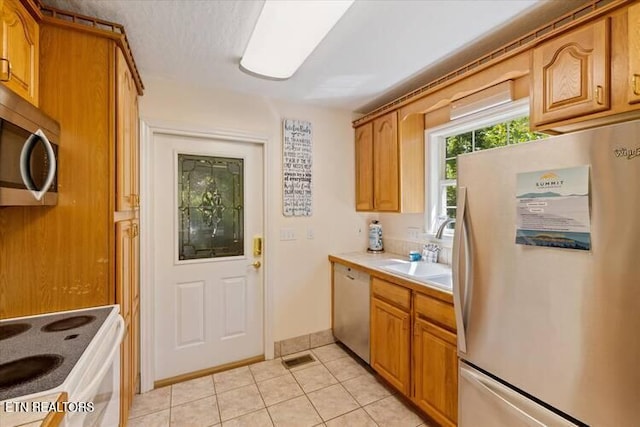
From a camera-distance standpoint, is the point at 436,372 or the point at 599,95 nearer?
the point at 599,95

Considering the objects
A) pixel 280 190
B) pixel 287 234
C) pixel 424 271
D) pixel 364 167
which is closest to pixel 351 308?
pixel 424 271

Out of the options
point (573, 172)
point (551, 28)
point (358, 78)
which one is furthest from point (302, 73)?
point (573, 172)

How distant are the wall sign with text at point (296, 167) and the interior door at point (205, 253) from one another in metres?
0.23

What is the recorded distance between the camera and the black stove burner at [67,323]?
1.24 metres

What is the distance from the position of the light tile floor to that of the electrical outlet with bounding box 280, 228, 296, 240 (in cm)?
112

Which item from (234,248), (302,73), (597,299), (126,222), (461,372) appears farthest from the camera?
(234,248)

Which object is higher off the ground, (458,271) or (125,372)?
(458,271)

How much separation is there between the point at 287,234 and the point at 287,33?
64.8 inches

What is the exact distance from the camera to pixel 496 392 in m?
1.28

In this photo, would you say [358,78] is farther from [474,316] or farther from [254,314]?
[254,314]

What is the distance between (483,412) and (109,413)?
1668 millimetres

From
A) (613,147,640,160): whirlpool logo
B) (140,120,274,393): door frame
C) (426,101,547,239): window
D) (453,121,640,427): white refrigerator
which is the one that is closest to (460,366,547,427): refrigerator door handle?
(453,121,640,427): white refrigerator

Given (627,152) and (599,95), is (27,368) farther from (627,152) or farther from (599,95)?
(599,95)

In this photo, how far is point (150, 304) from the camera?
2.25m
